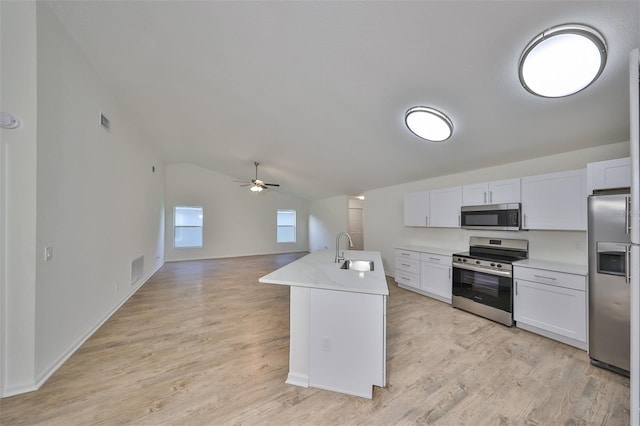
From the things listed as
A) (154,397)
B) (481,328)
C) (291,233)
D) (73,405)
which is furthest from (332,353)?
(291,233)

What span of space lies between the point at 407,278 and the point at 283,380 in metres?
3.13

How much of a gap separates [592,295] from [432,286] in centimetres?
187

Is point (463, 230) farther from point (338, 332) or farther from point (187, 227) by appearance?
point (187, 227)

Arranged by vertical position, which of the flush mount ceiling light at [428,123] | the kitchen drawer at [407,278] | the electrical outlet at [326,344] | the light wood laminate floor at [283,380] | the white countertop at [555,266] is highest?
the flush mount ceiling light at [428,123]

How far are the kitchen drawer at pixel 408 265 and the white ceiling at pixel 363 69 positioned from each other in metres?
1.80

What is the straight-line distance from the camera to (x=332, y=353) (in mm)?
1812

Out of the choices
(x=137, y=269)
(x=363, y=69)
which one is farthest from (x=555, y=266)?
(x=137, y=269)

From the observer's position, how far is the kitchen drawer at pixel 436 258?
11.9 feet

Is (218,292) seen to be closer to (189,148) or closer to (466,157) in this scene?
(189,148)

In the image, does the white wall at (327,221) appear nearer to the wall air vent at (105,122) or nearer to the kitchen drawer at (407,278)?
the kitchen drawer at (407,278)

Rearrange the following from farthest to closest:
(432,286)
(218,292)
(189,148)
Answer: (189,148) < (218,292) < (432,286)

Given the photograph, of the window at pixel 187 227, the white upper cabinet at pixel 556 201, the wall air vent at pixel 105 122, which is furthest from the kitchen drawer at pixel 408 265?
the window at pixel 187 227

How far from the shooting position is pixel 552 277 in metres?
2.52

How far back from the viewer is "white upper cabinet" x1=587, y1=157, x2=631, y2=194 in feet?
6.68
